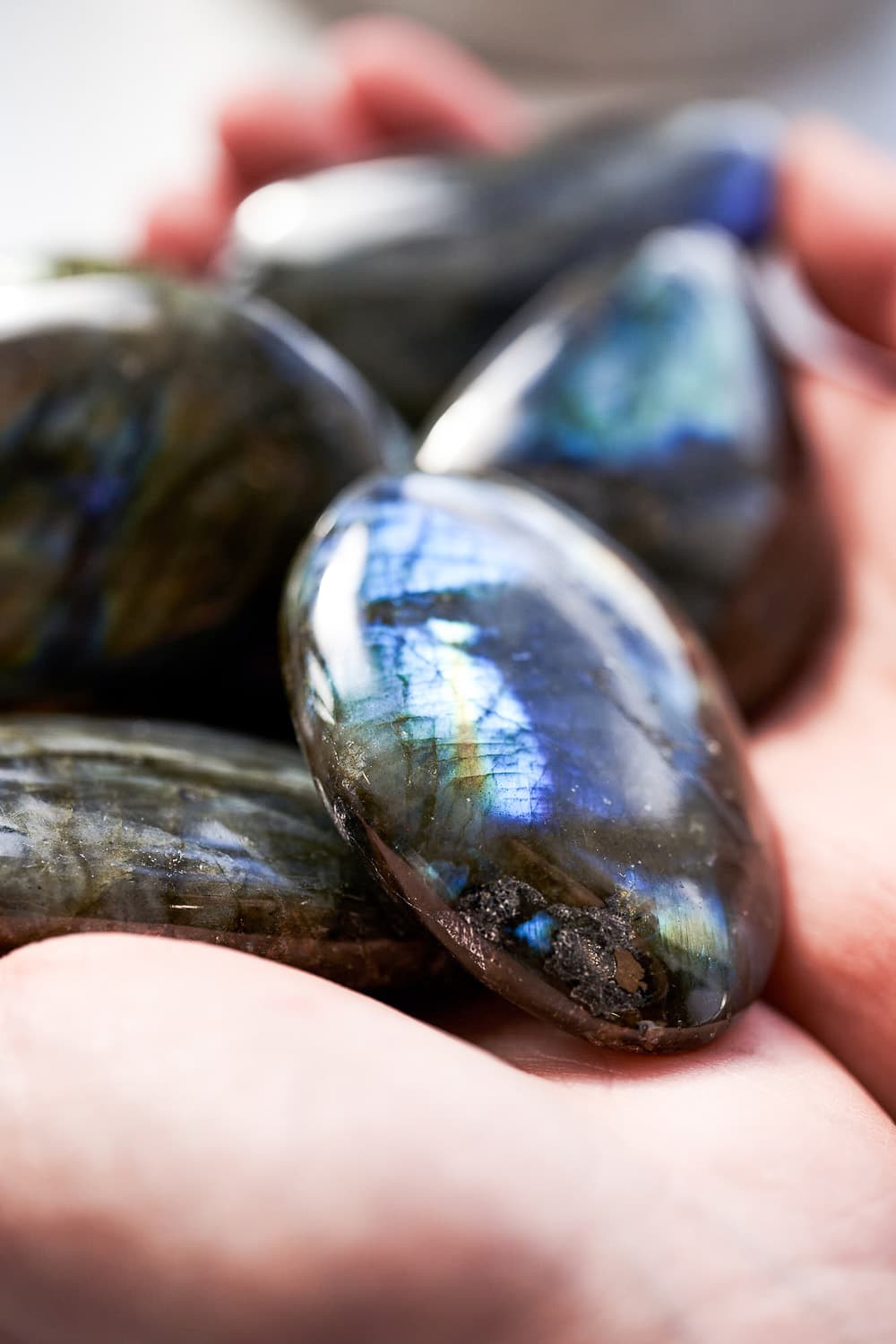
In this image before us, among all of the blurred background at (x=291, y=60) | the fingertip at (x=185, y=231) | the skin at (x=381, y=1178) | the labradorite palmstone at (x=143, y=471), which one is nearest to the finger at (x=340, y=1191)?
the skin at (x=381, y=1178)

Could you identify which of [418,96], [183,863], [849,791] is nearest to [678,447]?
[849,791]

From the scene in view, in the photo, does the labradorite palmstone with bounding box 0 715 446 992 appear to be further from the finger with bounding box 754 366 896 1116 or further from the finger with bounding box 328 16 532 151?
the finger with bounding box 328 16 532 151

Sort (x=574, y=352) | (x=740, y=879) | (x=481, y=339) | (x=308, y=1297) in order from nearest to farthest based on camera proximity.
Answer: (x=308, y=1297) → (x=740, y=879) → (x=574, y=352) → (x=481, y=339)

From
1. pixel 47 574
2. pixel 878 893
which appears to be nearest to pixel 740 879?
pixel 878 893

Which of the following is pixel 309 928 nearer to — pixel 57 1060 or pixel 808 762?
pixel 57 1060

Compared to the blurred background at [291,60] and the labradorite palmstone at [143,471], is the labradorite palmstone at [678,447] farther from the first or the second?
the blurred background at [291,60]

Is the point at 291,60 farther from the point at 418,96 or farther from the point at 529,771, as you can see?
the point at 529,771

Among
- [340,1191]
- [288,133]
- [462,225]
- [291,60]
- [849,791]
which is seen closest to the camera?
[340,1191]
